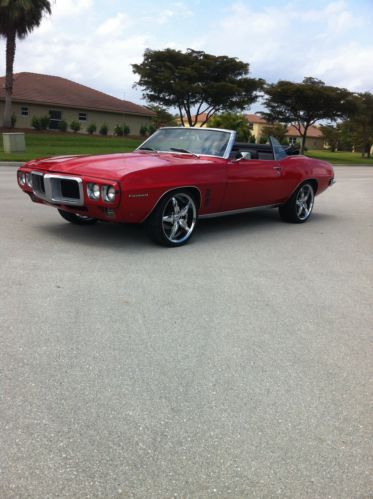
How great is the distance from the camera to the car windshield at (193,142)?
21.8ft

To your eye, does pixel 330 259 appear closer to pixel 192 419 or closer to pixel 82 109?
pixel 192 419

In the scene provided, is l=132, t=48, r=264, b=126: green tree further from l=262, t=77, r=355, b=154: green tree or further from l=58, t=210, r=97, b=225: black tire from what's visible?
l=58, t=210, r=97, b=225: black tire

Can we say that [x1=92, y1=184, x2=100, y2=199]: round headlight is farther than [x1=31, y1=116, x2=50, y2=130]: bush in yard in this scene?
No

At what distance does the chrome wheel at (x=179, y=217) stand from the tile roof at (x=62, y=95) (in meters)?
32.8

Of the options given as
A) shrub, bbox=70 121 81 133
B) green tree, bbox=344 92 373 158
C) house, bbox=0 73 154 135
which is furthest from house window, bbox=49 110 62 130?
green tree, bbox=344 92 373 158

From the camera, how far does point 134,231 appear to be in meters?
6.73

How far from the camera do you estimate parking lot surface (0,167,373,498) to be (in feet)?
7.03

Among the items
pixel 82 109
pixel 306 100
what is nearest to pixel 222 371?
pixel 82 109

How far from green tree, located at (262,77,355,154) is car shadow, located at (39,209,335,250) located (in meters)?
33.9

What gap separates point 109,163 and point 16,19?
83.5 feet

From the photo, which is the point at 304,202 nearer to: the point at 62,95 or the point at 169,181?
the point at 169,181

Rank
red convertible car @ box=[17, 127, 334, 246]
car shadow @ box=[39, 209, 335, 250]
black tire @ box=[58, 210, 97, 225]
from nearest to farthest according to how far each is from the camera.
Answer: red convertible car @ box=[17, 127, 334, 246], car shadow @ box=[39, 209, 335, 250], black tire @ box=[58, 210, 97, 225]

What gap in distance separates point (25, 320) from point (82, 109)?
3771cm

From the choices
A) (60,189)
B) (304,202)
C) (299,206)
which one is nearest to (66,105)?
(304,202)
